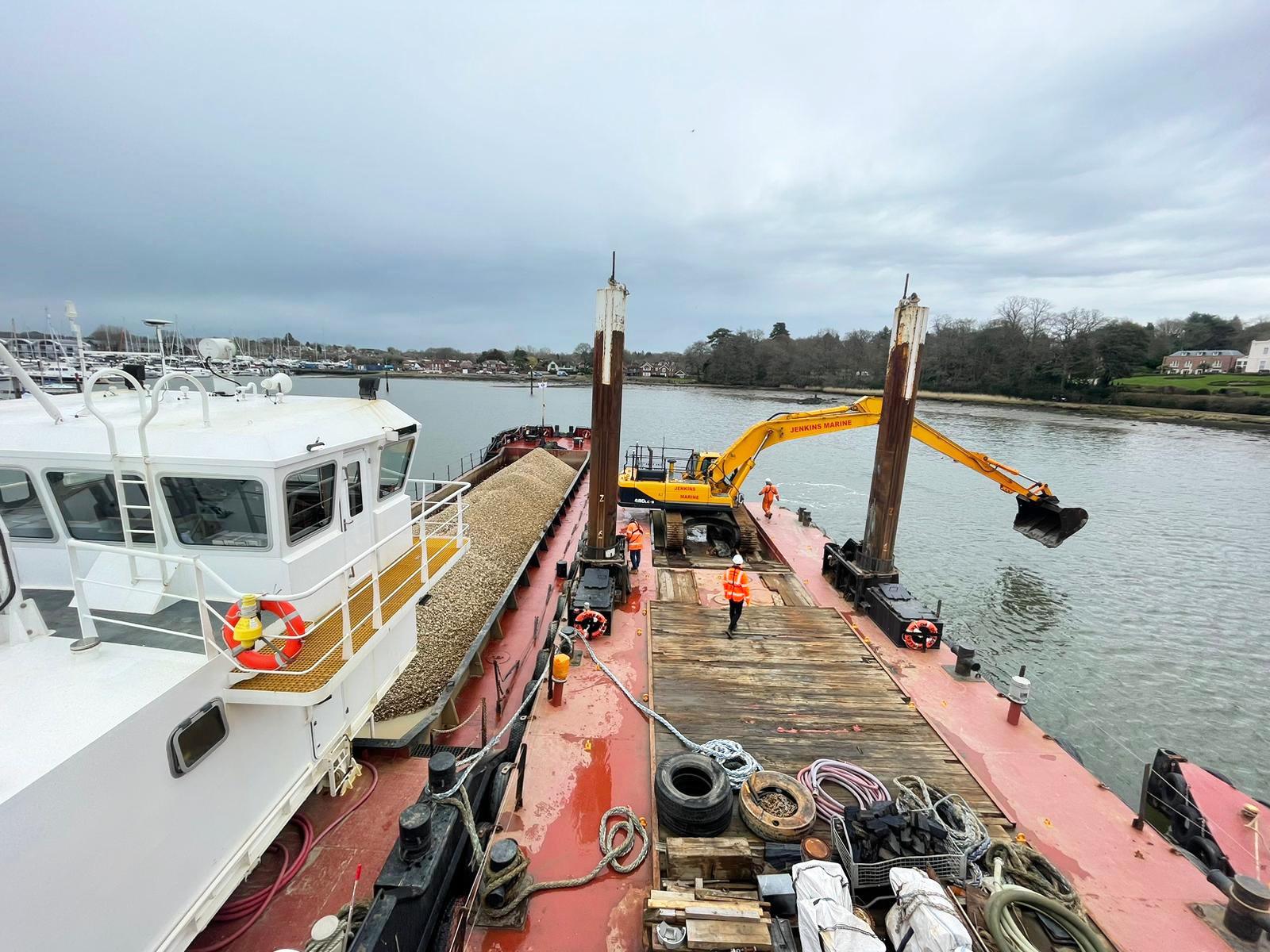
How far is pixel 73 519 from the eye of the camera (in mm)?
4559

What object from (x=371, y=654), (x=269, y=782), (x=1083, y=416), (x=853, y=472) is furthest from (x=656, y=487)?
(x=1083, y=416)

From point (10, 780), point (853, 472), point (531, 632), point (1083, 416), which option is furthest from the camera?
point (1083, 416)

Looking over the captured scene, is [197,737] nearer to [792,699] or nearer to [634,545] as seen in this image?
[792,699]

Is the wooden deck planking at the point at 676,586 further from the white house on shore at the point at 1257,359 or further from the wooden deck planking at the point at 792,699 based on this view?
the white house on shore at the point at 1257,359

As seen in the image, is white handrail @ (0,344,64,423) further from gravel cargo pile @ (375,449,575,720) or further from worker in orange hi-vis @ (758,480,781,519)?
worker in orange hi-vis @ (758,480,781,519)

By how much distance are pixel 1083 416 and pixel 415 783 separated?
8094cm

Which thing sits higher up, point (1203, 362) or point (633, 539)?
point (1203, 362)

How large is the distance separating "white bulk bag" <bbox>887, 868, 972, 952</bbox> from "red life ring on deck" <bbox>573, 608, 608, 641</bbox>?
4.70 meters

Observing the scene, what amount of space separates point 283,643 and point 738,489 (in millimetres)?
10903

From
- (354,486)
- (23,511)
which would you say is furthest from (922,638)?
(23,511)

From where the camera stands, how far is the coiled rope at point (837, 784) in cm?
488

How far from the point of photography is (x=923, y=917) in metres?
3.53

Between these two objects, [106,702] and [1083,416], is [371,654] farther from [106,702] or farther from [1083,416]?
[1083,416]

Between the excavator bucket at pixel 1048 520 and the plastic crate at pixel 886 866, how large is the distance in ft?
37.6
